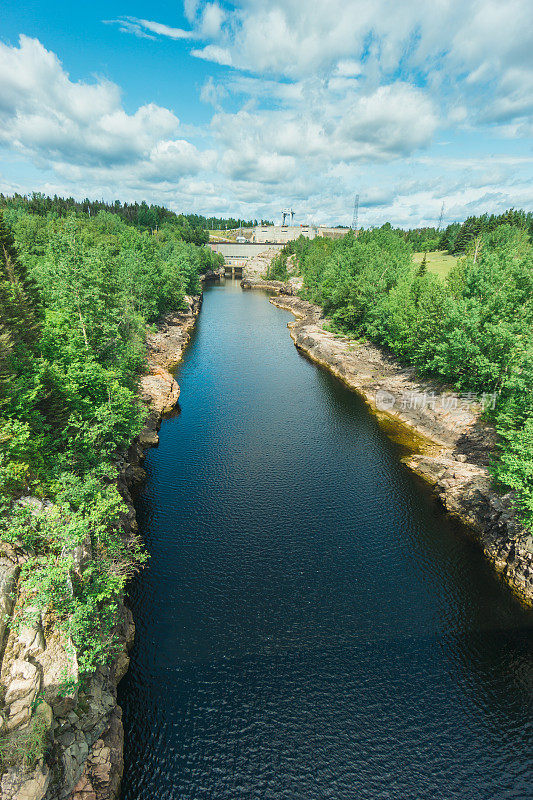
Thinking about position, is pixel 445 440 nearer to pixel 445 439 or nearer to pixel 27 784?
pixel 445 439

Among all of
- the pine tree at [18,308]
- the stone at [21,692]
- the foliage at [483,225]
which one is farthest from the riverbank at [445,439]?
the foliage at [483,225]

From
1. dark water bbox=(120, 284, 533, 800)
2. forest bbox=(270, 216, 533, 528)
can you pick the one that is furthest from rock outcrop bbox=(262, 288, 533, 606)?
dark water bbox=(120, 284, 533, 800)

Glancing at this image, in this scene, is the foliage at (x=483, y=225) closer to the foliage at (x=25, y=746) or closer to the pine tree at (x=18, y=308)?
the pine tree at (x=18, y=308)

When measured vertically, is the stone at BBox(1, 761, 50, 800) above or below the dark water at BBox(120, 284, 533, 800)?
above

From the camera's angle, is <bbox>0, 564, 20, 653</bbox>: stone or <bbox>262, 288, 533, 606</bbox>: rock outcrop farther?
<bbox>262, 288, 533, 606</bbox>: rock outcrop

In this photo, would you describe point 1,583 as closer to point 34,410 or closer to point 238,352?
point 34,410

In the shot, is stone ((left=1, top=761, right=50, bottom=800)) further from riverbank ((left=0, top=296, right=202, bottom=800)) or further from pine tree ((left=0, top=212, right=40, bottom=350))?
pine tree ((left=0, top=212, right=40, bottom=350))

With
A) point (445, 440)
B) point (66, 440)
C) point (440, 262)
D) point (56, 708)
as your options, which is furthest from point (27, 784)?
point (440, 262)

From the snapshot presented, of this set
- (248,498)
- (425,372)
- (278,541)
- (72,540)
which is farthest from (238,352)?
(72,540)

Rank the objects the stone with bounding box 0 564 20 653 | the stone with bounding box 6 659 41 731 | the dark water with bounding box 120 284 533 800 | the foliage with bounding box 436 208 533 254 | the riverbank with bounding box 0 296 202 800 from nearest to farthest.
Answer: the stone with bounding box 6 659 41 731, the riverbank with bounding box 0 296 202 800, the stone with bounding box 0 564 20 653, the dark water with bounding box 120 284 533 800, the foliage with bounding box 436 208 533 254
